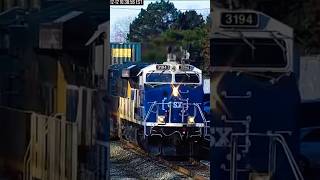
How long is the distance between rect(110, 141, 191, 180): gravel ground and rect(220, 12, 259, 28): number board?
2002 millimetres

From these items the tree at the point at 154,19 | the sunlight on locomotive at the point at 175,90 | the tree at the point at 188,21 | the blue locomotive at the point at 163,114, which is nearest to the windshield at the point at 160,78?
Answer: the blue locomotive at the point at 163,114

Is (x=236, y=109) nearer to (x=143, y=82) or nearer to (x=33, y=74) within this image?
(x=33, y=74)

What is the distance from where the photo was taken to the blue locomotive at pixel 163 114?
587 cm

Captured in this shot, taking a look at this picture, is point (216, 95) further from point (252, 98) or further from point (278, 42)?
point (278, 42)

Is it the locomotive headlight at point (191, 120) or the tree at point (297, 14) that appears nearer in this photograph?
the tree at point (297, 14)

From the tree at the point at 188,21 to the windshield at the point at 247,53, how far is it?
31 centimetres

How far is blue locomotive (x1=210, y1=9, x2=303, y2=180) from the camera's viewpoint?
3227 mm

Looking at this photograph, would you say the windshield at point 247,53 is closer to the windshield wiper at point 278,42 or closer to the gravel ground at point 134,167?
the windshield wiper at point 278,42

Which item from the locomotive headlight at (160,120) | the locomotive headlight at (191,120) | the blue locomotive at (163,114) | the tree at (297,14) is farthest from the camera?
the locomotive headlight at (191,120)

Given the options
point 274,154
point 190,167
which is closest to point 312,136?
point 274,154

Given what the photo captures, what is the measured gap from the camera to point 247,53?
10.6 feet

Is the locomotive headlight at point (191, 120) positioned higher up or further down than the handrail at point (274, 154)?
further down

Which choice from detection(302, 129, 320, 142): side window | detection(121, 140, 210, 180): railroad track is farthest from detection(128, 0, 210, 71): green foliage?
detection(121, 140, 210, 180): railroad track

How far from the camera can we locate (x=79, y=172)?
3660mm
